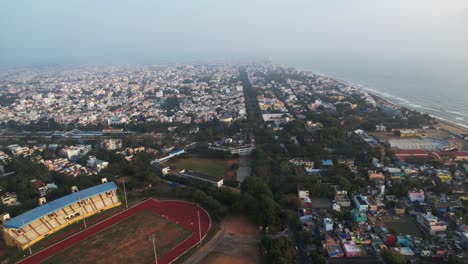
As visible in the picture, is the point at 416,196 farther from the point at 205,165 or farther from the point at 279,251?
the point at 205,165

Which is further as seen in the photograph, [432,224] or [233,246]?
[432,224]

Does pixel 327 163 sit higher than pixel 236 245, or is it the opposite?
pixel 327 163

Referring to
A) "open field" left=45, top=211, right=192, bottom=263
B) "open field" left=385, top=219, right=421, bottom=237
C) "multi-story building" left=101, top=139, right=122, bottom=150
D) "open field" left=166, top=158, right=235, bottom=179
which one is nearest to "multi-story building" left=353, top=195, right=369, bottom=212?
"open field" left=385, top=219, right=421, bottom=237

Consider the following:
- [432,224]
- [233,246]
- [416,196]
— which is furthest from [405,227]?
[233,246]

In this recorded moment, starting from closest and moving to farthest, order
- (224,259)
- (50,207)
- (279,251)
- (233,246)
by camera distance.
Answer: (279,251) < (224,259) < (233,246) < (50,207)

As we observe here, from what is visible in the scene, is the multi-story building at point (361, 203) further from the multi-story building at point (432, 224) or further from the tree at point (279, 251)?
the tree at point (279, 251)

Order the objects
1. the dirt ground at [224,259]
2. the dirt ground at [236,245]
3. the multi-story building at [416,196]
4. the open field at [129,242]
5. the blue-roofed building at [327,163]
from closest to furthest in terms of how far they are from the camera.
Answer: the dirt ground at [224,259], the dirt ground at [236,245], the open field at [129,242], the multi-story building at [416,196], the blue-roofed building at [327,163]

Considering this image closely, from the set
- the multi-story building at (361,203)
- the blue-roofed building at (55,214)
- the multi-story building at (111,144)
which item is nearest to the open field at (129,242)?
the blue-roofed building at (55,214)
